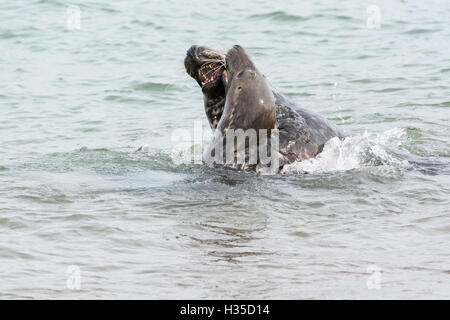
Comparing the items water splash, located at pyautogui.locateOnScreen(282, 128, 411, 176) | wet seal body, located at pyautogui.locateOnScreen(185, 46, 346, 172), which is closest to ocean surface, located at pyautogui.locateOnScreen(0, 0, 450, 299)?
water splash, located at pyautogui.locateOnScreen(282, 128, 411, 176)

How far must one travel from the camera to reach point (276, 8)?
16.5m

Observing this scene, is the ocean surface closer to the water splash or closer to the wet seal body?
the water splash

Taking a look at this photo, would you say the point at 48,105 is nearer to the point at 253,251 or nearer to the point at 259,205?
the point at 259,205

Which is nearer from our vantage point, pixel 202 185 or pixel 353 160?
Answer: pixel 202 185

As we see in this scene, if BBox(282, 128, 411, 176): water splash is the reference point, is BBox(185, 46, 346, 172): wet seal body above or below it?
above

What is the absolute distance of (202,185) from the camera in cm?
613

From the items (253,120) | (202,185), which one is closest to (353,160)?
(253,120)

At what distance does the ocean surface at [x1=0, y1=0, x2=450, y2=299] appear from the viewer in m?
4.32

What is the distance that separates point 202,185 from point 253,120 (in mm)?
614

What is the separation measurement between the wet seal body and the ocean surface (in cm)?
12

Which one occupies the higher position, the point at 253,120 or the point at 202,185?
the point at 253,120

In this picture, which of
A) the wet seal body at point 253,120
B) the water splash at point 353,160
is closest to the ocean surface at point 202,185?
the water splash at point 353,160

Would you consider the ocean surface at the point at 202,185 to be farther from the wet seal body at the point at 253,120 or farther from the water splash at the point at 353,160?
the wet seal body at the point at 253,120

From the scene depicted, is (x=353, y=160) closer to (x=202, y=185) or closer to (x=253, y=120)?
(x=253, y=120)
